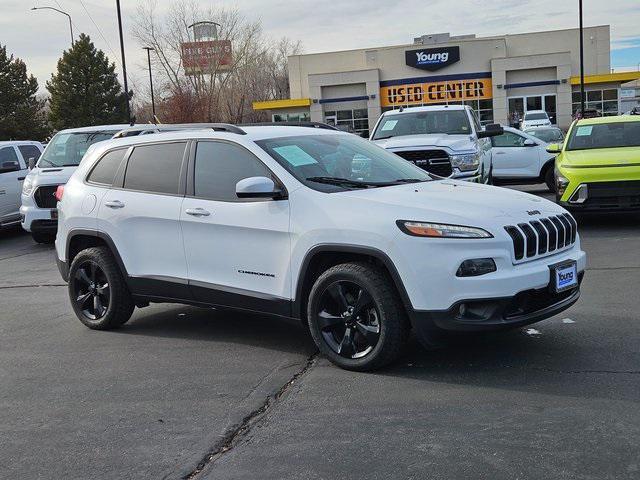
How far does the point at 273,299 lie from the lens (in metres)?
5.48

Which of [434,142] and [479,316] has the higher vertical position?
[434,142]

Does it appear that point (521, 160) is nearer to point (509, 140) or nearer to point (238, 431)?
point (509, 140)

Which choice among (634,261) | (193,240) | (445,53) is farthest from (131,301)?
(445,53)

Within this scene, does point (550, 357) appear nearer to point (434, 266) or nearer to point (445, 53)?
point (434, 266)

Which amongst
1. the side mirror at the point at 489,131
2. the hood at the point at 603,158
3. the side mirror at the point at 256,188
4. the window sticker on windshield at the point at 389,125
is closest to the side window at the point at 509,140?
the side mirror at the point at 489,131

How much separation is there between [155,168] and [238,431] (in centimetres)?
283

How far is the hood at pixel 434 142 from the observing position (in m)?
11.2

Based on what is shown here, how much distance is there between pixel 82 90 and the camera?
50562 millimetres

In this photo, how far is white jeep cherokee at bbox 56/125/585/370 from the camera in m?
4.73

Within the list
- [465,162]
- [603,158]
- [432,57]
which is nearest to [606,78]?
[432,57]

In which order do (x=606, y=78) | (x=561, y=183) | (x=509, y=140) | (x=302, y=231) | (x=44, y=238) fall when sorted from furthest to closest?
(x=606, y=78), (x=509, y=140), (x=44, y=238), (x=561, y=183), (x=302, y=231)

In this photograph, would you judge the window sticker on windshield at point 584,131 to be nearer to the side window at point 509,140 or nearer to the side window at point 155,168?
the side window at point 509,140

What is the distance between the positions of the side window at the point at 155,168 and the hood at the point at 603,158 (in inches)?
262

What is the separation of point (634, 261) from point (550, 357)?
3.86 metres
